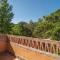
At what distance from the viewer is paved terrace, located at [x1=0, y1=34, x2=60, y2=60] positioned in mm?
5949

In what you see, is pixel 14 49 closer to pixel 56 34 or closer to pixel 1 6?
pixel 56 34

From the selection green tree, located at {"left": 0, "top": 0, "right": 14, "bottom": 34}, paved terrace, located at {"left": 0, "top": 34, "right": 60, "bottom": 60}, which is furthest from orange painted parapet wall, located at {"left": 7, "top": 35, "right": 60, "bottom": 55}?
green tree, located at {"left": 0, "top": 0, "right": 14, "bottom": 34}

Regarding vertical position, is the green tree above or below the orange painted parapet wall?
above

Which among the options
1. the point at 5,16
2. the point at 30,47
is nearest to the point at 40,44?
the point at 30,47

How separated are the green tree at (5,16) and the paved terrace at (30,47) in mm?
7649

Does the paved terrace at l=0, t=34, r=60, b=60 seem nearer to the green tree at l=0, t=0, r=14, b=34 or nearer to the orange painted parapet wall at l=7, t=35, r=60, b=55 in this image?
the orange painted parapet wall at l=7, t=35, r=60, b=55

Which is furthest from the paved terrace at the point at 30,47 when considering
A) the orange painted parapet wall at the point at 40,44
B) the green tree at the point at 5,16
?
the green tree at the point at 5,16

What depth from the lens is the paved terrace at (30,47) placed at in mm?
5949

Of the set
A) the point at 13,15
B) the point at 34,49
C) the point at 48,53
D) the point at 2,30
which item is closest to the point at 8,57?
the point at 34,49

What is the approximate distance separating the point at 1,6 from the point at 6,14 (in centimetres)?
107

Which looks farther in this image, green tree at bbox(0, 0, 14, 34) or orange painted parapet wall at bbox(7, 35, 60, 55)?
green tree at bbox(0, 0, 14, 34)

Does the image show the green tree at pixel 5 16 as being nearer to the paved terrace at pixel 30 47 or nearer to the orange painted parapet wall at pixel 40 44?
the paved terrace at pixel 30 47

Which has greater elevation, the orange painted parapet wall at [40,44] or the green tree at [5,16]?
the green tree at [5,16]

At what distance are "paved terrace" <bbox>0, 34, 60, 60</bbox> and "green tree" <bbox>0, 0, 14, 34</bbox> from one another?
7.65 meters
